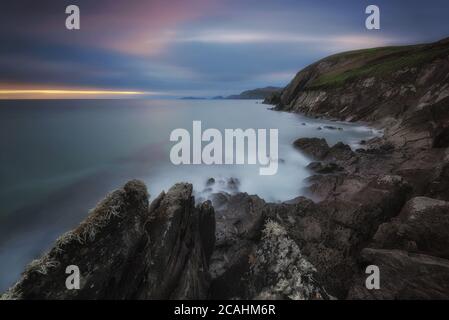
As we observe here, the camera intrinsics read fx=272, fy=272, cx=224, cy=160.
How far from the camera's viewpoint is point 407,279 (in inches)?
249

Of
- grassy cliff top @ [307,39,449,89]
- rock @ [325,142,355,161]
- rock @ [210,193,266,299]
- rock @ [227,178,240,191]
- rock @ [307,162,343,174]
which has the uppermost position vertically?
grassy cliff top @ [307,39,449,89]

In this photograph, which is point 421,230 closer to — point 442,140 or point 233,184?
point 442,140

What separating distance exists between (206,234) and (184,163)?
50.7 ft

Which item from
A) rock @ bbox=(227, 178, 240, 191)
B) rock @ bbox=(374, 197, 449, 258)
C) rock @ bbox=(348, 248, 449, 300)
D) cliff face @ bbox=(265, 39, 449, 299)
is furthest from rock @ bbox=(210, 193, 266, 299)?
rock @ bbox=(227, 178, 240, 191)

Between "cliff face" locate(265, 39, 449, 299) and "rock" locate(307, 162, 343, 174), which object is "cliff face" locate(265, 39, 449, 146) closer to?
"cliff face" locate(265, 39, 449, 299)

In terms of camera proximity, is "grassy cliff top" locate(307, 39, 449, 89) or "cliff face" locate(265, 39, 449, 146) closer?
"cliff face" locate(265, 39, 449, 146)

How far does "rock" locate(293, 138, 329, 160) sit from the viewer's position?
22.4 meters

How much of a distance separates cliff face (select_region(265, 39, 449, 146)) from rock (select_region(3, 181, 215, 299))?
1540 cm

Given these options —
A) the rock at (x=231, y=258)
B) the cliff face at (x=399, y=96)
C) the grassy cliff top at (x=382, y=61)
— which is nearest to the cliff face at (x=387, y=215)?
the cliff face at (x=399, y=96)

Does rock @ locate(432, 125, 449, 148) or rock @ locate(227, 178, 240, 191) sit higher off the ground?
rock @ locate(432, 125, 449, 148)

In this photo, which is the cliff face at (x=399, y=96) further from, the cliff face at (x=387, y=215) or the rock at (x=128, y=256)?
the rock at (x=128, y=256)

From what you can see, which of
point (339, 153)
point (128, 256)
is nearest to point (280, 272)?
point (128, 256)

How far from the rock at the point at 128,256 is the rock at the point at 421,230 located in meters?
5.50
